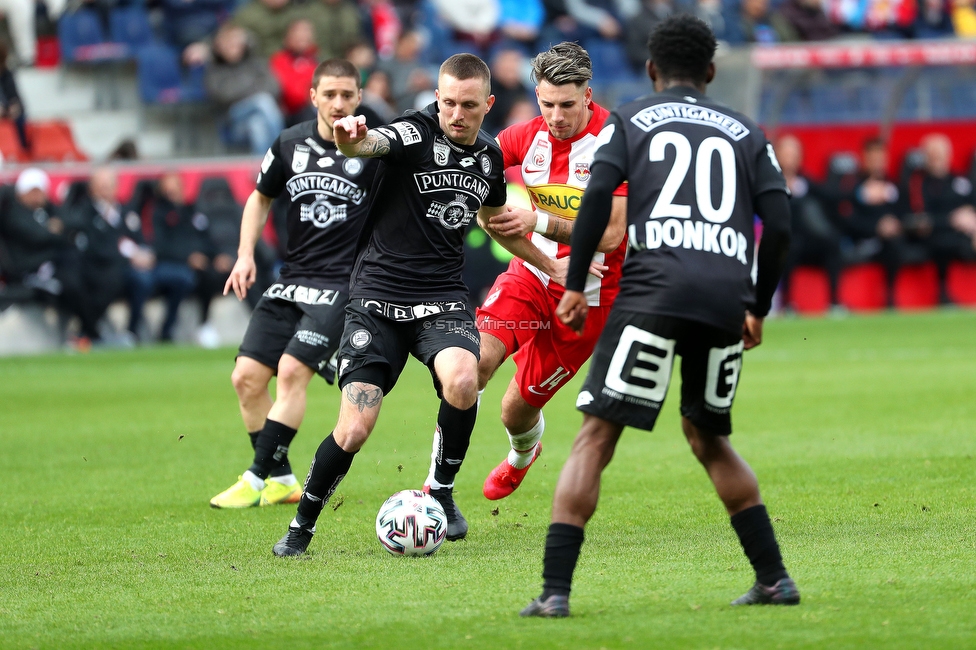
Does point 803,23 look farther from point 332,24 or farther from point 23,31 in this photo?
point 23,31

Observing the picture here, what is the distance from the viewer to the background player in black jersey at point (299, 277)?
7754 mm

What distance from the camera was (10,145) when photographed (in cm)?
2020

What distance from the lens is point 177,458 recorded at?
9.73 metres

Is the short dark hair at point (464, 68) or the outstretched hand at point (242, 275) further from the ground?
the short dark hair at point (464, 68)

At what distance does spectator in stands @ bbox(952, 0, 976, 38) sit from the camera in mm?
25969

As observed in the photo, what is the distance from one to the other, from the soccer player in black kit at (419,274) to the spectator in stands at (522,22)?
16889mm

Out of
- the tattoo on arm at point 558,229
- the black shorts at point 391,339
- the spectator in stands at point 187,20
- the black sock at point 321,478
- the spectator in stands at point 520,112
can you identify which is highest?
the spectator in stands at point 187,20

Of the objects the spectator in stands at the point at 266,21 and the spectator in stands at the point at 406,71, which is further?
the spectator in stands at the point at 266,21

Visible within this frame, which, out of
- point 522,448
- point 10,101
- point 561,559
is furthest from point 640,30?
point 561,559

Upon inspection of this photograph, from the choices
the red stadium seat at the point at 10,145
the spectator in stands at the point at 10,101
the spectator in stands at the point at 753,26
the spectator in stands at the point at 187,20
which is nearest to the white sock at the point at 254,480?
the red stadium seat at the point at 10,145

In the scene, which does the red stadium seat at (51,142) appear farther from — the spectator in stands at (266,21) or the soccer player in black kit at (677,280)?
the soccer player in black kit at (677,280)

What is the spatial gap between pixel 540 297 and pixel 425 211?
1.25 m

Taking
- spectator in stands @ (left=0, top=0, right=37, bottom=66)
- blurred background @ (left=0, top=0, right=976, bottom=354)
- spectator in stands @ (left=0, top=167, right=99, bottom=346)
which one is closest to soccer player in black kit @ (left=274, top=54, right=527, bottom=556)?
blurred background @ (left=0, top=0, right=976, bottom=354)

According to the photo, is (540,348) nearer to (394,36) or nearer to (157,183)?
(157,183)
